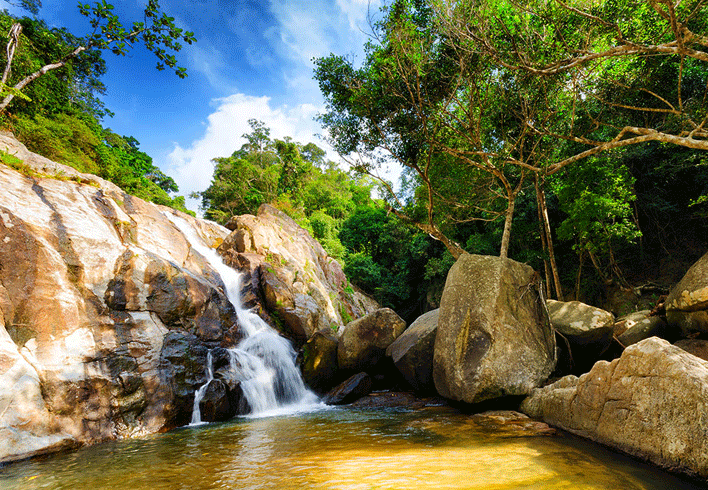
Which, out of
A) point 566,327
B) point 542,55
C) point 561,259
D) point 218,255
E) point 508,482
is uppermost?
point 542,55

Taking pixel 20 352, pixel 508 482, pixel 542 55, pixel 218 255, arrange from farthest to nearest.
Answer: pixel 218 255 → pixel 542 55 → pixel 20 352 → pixel 508 482

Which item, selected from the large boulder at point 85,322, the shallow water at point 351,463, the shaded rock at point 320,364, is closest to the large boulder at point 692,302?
the shallow water at point 351,463

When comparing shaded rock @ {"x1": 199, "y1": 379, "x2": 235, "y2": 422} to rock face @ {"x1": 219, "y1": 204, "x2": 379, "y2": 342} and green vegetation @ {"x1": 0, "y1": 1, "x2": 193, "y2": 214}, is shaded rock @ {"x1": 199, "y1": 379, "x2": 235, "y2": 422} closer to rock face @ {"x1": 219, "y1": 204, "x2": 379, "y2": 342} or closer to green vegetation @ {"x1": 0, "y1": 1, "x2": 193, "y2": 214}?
rock face @ {"x1": 219, "y1": 204, "x2": 379, "y2": 342}

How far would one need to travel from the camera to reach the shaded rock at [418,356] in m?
8.91

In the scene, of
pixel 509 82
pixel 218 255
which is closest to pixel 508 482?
pixel 509 82

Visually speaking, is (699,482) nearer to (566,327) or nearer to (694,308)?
(566,327)

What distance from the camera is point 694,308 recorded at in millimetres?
7039

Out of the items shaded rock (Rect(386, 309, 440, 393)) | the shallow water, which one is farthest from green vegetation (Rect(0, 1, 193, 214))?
shaded rock (Rect(386, 309, 440, 393))

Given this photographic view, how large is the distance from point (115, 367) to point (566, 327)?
34.4 feet

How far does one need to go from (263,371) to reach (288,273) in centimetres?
540

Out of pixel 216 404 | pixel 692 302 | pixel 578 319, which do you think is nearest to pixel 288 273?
pixel 216 404

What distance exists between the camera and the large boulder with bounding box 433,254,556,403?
6.57 m

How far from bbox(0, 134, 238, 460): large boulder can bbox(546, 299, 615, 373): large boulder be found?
30.3 feet

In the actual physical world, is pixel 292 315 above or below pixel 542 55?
below
